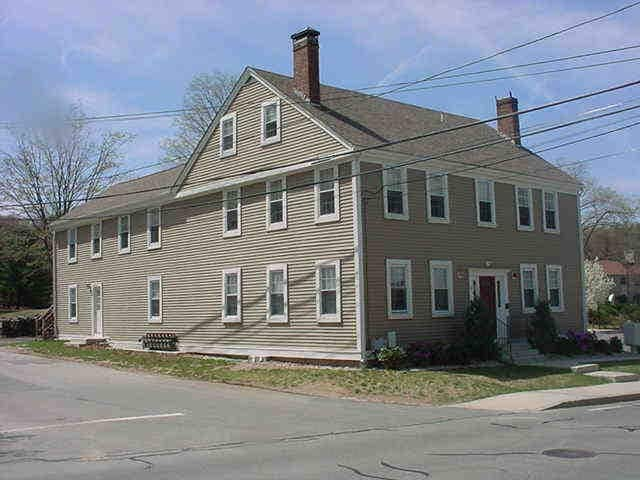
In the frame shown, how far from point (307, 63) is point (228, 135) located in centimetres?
409

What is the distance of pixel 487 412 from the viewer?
1439 centimetres

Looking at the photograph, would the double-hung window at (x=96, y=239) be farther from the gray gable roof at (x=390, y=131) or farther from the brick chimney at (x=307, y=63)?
the brick chimney at (x=307, y=63)

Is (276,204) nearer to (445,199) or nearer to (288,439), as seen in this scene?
(445,199)

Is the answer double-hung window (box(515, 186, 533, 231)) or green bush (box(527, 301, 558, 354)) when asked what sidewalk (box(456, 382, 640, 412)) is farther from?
double-hung window (box(515, 186, 533, 231))

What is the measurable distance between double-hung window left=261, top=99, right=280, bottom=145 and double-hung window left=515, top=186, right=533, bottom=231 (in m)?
8.91

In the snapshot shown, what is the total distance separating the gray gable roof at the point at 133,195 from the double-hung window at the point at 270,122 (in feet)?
19.0

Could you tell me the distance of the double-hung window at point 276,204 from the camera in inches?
918

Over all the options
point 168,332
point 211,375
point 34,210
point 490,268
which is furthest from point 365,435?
point 34,210

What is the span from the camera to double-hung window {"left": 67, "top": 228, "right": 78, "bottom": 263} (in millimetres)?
35531

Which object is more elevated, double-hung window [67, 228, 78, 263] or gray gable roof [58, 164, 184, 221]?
gray gable roof [58, 164, 184, 221]

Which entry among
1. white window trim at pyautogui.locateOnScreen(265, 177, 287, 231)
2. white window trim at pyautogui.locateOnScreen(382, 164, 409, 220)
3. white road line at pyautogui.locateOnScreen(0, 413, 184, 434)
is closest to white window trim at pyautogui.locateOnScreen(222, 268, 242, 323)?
white window trim at pyautogui.locateOnScreen(265, 177, 287, 231)

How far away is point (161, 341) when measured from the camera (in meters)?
28.0

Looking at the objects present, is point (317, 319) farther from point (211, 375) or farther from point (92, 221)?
point (92, 221)

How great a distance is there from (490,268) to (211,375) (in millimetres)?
10026
